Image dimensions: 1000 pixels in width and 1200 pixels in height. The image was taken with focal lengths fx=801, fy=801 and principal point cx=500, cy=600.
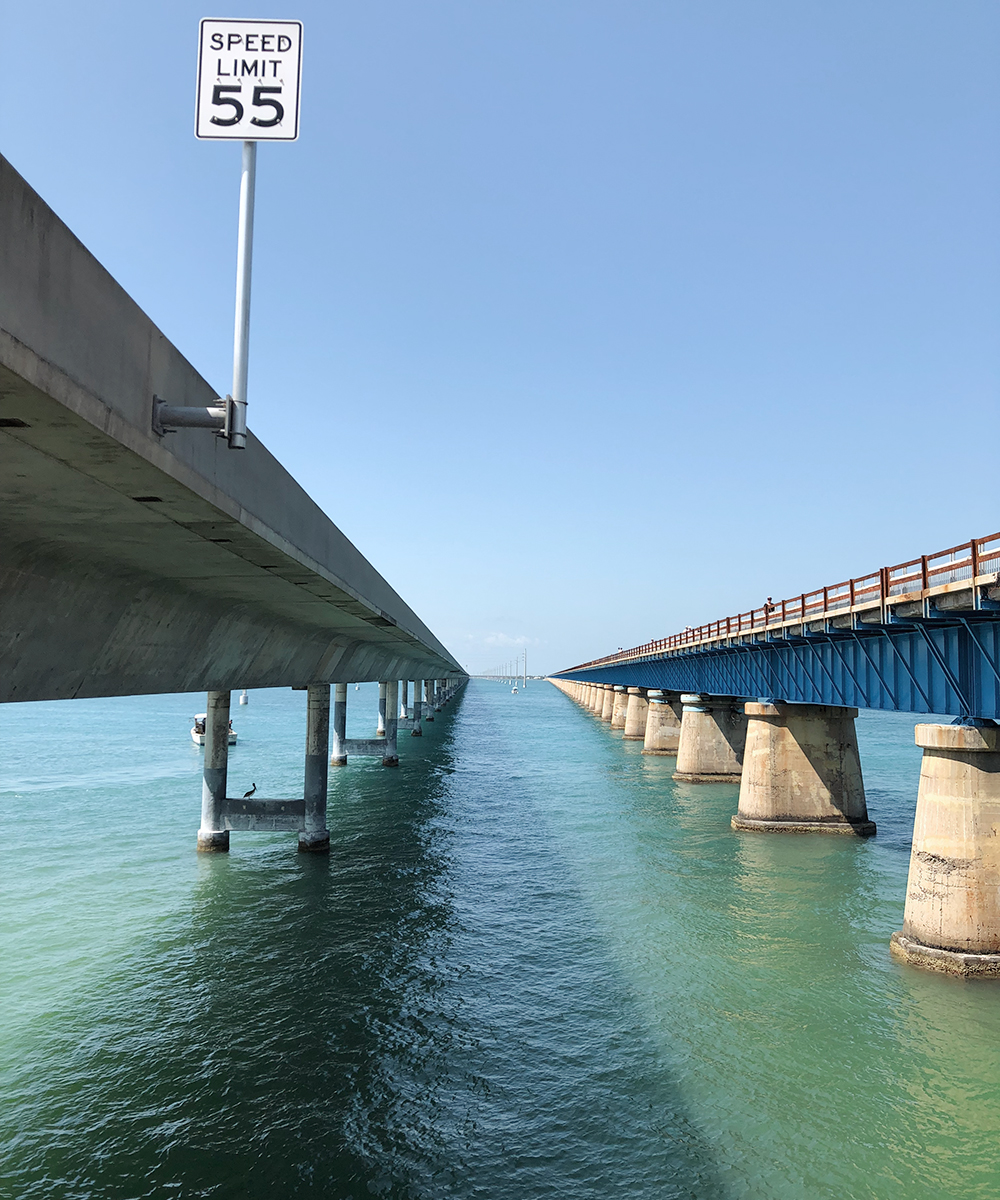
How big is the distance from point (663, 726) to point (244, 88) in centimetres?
6165

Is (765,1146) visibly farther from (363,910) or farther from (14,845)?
(14,845)

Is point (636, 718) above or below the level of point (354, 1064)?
above

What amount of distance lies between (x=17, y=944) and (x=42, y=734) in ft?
231

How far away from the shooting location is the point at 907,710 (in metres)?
22.3

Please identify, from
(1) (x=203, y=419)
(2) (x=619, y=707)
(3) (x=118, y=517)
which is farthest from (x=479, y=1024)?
(2) (x=619, y=707)

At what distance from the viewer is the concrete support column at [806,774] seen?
32.4 m

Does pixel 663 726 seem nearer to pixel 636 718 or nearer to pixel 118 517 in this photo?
pixel 636 718

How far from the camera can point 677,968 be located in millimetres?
18156

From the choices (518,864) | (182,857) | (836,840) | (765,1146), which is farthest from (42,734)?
(765,1146)

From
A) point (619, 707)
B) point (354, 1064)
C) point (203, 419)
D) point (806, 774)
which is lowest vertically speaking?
point (354, 1064)

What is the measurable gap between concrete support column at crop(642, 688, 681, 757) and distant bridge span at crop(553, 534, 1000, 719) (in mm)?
27352

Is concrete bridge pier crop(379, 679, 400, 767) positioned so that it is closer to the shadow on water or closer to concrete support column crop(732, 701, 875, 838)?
concrete support column crop(732, 701, 875, 838)

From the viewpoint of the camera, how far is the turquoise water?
1090 cm

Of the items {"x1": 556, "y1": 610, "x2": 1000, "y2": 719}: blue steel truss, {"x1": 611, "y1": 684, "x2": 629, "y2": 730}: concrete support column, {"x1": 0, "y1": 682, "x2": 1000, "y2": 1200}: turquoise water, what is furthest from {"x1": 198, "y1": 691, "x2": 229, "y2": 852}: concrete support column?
{"x1": 611, "y1": 684, "x2": 629, "y2": 730}: concrete support column
